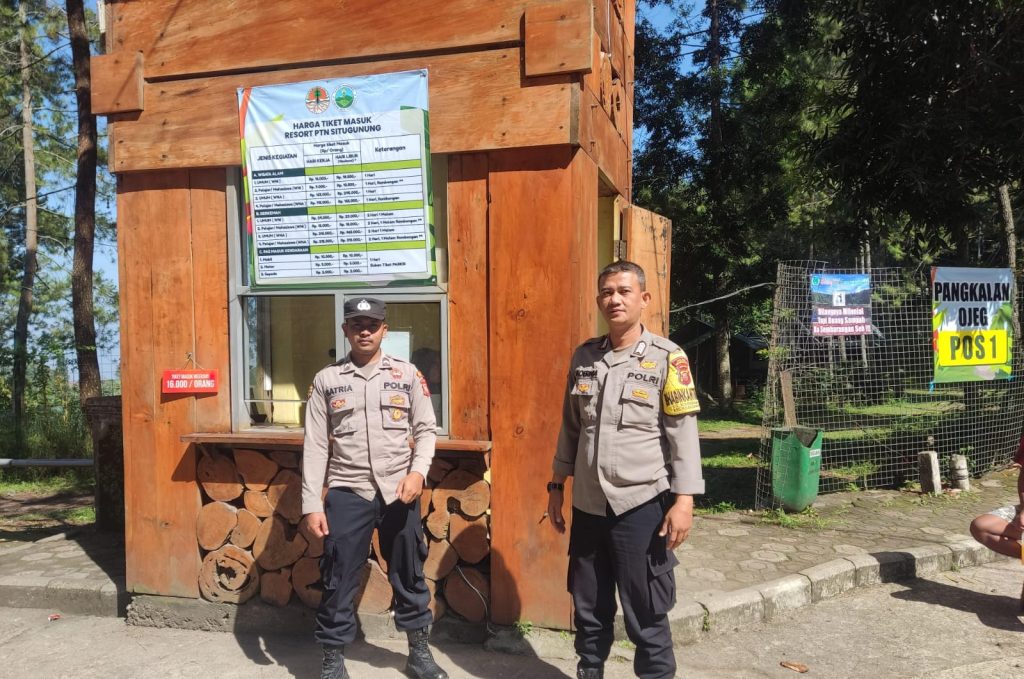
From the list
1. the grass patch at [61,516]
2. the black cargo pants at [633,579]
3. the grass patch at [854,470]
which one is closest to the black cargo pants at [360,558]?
the black cargo pants at [633,579]

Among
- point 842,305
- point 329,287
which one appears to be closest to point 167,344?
point 329,287

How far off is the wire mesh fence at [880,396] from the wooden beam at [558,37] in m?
4.07

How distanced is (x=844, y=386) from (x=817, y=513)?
9.65ft

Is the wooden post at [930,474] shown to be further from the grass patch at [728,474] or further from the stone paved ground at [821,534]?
the grass patch at [728,474]

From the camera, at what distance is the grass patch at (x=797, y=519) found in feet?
20.9

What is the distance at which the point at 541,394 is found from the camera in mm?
3924

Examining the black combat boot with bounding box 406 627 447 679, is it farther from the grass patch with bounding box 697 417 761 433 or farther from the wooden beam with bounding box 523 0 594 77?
the grass patch with bounding box 697 417 761 433

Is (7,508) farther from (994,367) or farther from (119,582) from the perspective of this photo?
(994,367)

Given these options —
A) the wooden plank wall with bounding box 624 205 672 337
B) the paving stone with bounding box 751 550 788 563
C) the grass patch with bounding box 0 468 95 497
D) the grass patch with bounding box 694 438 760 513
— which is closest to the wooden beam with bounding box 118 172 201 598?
the wooden plank wall with bounding box 624 205 672 337

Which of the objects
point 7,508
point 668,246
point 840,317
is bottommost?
point 7,508

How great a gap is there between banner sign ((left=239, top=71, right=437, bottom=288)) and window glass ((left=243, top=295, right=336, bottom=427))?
32 centimetres

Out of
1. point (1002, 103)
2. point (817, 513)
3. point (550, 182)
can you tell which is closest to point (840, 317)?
point (817, 513)

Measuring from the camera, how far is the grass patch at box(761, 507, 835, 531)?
638cm

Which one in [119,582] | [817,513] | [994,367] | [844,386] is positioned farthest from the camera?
[844,386]
